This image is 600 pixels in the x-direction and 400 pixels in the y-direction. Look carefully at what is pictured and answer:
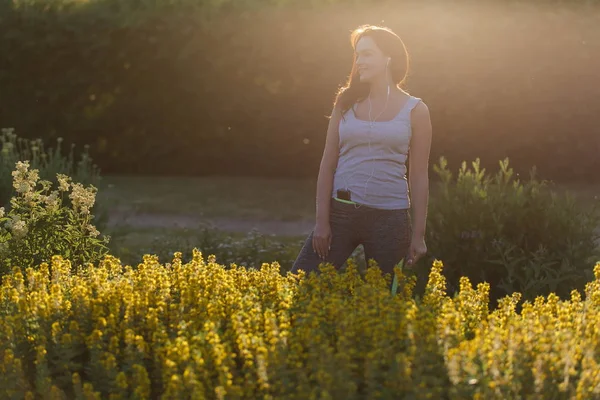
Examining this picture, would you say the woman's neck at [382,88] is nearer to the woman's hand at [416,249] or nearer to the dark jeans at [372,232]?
the dark jeans at [372,232]

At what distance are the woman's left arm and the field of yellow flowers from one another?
36 centimetres

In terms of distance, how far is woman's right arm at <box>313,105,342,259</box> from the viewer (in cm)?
441

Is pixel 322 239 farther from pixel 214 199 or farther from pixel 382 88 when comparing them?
pixel 214 199

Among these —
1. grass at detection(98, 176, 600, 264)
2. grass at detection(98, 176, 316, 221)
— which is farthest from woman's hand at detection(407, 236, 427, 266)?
grass at detection(98, 176, 316, 221)

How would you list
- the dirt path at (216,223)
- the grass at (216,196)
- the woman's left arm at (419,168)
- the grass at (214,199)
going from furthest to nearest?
the grass at (216,196)
the dirt path at (216,223)
the grass at (214,199)
the woman's left arm at (419,168)

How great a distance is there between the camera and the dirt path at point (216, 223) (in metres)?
9.64

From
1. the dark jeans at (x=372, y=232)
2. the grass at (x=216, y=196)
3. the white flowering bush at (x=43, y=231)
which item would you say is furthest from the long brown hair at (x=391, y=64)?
the grass at (x=216, y=196)

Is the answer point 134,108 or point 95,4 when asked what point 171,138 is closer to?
point 134,108

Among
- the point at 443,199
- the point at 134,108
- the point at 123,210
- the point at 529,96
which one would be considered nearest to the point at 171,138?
the point at 134,108

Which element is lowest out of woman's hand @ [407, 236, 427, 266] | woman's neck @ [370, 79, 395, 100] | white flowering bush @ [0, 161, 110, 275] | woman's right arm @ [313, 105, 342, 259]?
white flowering bush @ [0, 161, 110, 275]

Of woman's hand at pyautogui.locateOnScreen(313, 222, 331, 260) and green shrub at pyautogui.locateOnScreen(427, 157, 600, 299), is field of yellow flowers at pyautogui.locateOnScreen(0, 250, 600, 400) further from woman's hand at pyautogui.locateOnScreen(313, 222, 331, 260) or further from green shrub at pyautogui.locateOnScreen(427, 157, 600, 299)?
green shrub at pyautogui.locateOnScreen(427, 157, 600, 299)

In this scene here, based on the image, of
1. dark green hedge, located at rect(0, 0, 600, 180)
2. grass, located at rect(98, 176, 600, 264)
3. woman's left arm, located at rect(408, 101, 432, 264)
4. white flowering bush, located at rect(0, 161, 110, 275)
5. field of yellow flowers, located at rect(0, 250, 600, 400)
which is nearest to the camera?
field of yellow flowers, located at rect(0, 250, 600, 400)

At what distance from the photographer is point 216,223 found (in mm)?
9992

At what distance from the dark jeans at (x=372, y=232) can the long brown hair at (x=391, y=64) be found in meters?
0.49
